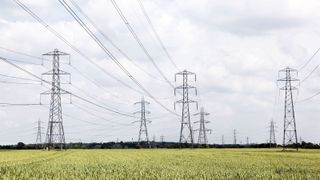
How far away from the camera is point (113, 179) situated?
25578mm

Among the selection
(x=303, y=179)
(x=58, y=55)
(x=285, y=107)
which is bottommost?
(x=303, y=179)

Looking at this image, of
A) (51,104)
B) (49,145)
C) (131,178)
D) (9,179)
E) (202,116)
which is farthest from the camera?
(202,116)

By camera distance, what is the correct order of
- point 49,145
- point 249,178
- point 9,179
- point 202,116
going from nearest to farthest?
point 9,179
point 249,178
point 49,145
point 202,116

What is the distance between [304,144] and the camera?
17238 centimetres

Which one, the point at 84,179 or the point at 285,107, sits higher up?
the point at 285,107

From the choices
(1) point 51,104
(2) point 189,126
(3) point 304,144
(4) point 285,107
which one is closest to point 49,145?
(1) point 51,104

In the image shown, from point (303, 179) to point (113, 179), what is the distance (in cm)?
940

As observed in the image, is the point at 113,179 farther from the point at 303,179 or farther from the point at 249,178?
the point at 303,179

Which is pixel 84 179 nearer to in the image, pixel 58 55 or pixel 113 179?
pixel 113 179

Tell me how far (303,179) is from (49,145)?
77582 mm

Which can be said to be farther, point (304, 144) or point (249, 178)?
point (304, 144)

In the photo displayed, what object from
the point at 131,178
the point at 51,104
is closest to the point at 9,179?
the point at 131,178

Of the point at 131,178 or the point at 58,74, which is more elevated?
the point at 58,74

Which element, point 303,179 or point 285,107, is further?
point 285,107
